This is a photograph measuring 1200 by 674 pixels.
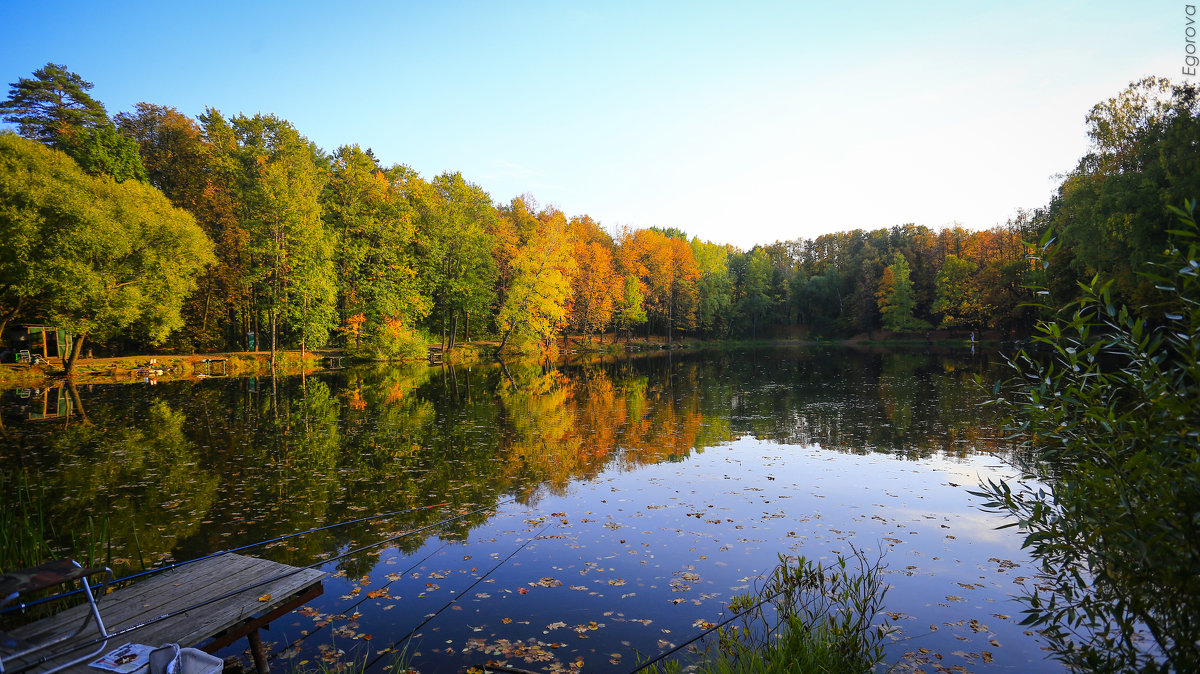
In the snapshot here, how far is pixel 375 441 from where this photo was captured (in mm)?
15078

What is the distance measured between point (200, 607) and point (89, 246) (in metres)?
33.3

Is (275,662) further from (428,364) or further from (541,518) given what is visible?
(428,364)

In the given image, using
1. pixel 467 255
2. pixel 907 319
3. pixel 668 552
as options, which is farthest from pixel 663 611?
pixel 907 319

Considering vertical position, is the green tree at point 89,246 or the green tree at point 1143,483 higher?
the green tree at point 89,246

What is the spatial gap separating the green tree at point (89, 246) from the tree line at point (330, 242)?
0.32 ft

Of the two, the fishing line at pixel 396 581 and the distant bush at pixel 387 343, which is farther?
the distant bush at pixel 387 343

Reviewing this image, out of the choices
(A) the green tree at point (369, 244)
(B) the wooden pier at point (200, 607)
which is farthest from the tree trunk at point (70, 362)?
(B) the wooden pier at point (200, 607)

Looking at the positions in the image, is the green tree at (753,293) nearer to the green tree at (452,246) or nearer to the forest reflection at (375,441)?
the green tree at (452,246)

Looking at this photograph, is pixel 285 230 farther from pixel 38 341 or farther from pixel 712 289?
pixel 712 289

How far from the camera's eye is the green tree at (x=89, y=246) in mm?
27234

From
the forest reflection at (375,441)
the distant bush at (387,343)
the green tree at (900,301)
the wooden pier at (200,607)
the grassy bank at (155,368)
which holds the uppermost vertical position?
the green tree at (900,301)

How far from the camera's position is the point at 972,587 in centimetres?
659

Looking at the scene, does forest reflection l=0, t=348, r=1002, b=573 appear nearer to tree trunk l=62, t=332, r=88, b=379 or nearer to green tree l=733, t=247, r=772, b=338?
tree trunk l=62, t=332, r=88, b=379

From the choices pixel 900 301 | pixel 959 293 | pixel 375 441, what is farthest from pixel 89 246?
pixel 959 293
